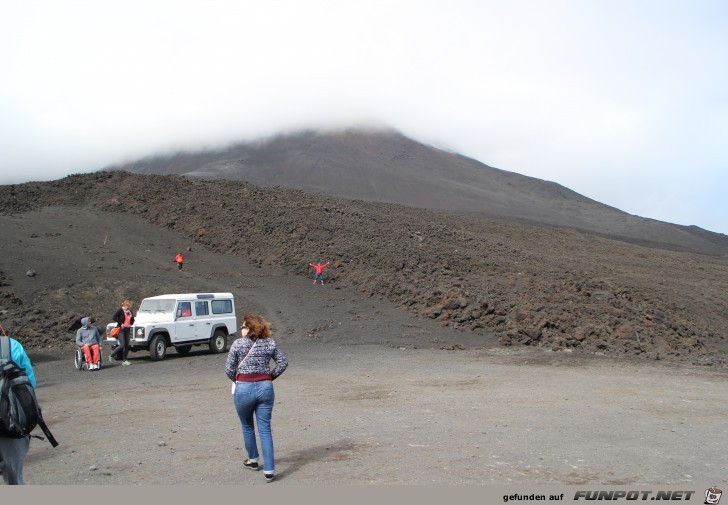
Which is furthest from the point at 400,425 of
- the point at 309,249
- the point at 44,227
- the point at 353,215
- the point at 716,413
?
the point at 353,215

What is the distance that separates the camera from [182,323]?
1914 centimetres

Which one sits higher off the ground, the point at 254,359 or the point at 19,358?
the point at 19,358

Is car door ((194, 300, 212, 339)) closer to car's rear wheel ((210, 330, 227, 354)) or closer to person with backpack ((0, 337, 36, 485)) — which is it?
car's rear wheel ((210, 330, 227, 354))

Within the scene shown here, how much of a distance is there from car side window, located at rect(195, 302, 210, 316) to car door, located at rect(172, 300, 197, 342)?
0.24 m

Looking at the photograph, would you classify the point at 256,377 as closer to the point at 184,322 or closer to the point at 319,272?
the point at 184,322

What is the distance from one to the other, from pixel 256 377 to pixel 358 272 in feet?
85.1

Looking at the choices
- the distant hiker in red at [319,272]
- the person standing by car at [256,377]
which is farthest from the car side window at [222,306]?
the person standing by car at [256,377]

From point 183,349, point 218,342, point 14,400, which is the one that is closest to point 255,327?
point 14,400

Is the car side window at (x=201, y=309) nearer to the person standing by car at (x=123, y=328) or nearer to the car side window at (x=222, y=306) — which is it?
the car side window at (x=222, y=306)

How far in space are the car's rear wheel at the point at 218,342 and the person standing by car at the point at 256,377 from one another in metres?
13.9

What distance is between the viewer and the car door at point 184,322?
62.4ft

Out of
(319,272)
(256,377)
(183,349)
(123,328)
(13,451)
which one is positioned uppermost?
(256,377)

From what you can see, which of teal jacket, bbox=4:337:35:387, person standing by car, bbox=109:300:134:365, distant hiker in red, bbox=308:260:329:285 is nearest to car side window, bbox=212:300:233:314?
person standing by car, bbox=109:300:134:365

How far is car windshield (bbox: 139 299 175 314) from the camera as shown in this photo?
19031 millimetres
